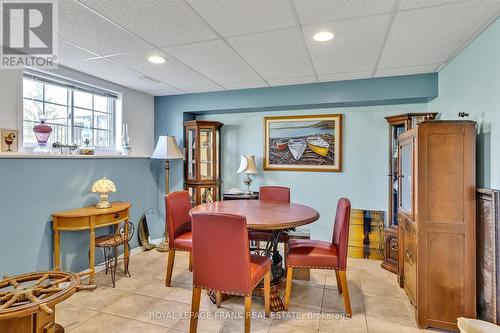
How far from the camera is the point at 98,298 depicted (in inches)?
107

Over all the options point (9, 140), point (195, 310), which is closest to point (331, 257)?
point (195, 310)

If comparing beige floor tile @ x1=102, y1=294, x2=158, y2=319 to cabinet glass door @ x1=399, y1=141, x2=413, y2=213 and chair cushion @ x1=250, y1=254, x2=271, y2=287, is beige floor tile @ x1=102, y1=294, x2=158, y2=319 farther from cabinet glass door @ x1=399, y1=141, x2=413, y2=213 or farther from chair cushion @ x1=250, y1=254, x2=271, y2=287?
cabinet glass door @ x1=399, y1=141, x2=413, y2=213

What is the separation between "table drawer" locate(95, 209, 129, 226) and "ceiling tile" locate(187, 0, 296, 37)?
2.26 meters

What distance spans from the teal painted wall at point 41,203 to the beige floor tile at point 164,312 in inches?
49.6

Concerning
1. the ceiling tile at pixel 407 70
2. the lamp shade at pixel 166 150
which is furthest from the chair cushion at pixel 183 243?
the ceiling tile at pixel 407 70

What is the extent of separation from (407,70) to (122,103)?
3801mm

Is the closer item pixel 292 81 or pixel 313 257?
pixel 313 257

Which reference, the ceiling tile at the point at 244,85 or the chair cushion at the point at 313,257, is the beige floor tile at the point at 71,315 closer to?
the chair cushion at the point at 313,257

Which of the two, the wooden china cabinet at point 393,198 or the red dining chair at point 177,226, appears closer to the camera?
the red dining chair at point 177,226

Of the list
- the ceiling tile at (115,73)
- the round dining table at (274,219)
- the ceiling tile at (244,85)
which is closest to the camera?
the round dining table at (274,219)

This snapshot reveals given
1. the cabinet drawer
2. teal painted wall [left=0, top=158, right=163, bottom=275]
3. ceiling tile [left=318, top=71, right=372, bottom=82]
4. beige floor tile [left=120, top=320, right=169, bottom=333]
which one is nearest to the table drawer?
teal painted wall [left=0, top=158, right=163, bottom=275]

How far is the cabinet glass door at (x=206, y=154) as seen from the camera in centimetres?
446

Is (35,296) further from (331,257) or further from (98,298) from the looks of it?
(331,257)

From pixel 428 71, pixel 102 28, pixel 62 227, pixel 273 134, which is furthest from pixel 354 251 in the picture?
pixel 102 28
